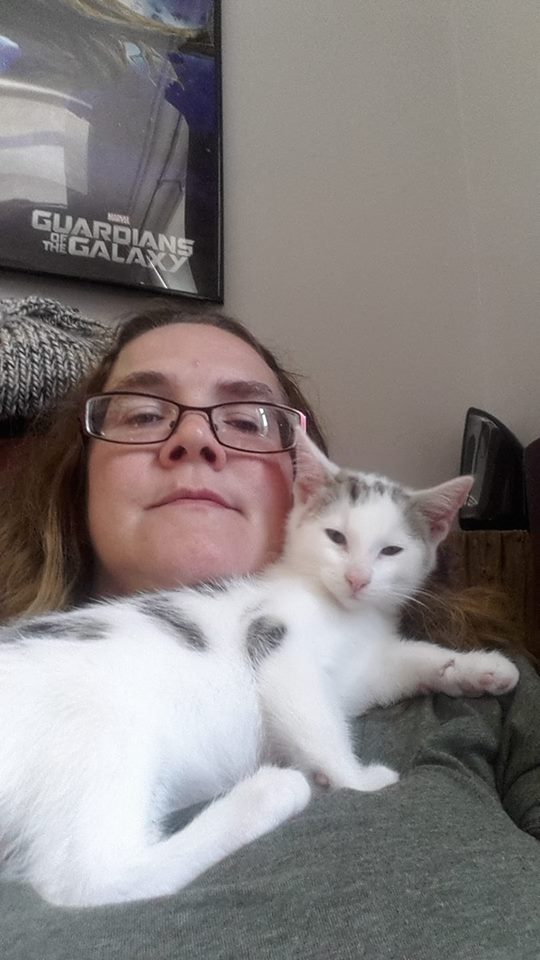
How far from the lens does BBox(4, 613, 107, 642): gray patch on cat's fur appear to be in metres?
0.79

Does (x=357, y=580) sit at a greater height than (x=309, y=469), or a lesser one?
lesser

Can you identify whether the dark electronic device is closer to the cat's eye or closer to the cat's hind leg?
the cat's eye

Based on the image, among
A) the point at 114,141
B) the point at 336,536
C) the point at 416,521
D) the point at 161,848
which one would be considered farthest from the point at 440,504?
the point at 114,141

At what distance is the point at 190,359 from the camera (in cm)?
112

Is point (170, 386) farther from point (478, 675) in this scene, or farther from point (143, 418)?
point (478, 675)

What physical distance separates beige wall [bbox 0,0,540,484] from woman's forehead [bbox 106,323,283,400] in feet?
2.47

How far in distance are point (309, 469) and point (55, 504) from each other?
0.45 metres

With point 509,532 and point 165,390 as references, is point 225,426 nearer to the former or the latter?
point 165,390

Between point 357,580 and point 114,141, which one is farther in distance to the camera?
point 114,141

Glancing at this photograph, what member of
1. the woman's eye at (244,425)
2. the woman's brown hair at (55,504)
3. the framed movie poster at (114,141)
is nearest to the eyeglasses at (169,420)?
the woman's eye at (244,425)

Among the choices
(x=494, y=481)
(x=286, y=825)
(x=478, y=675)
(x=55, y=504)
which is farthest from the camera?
(x=494, y=481)

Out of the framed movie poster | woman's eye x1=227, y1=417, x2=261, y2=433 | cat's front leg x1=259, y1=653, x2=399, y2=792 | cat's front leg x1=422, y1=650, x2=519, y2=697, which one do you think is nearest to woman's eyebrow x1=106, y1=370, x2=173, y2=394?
woman's eye x1=227, y1=417, x2=261, y2=433

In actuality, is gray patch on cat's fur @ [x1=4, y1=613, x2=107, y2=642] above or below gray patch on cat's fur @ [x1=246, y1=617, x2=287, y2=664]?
above

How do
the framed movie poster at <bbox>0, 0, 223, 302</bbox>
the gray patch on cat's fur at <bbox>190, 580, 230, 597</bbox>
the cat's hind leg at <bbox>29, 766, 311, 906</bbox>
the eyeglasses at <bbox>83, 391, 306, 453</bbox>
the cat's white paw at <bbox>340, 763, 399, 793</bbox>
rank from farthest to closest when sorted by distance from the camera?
the framed movie poster at <bbox>0, 0, 223, 302</bbox>, the eyeglasses at <bbox>83, 391, 306, 453</bbox>, the gray patch on cat's fur at <bbox>190, 580, 230, 597</bbox>, the cat's white paw at <bbox>340, 763, 399, 793</bbox>, the cat's hind leg at <bbox>29, 766, 311, 906</bbox>
